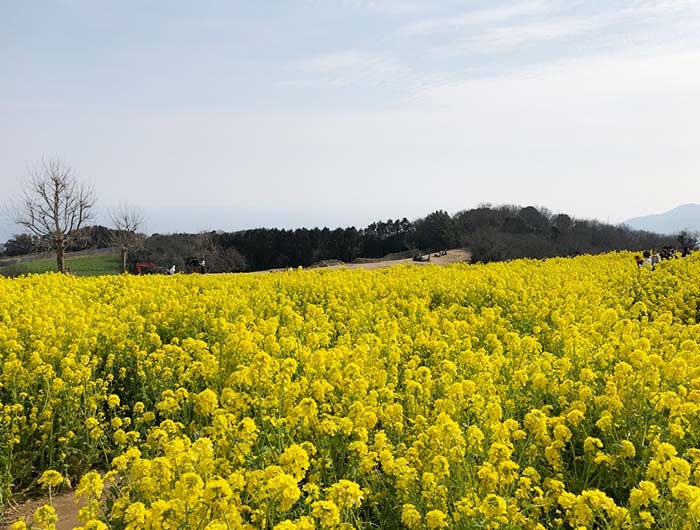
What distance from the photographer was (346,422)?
397 centimetres

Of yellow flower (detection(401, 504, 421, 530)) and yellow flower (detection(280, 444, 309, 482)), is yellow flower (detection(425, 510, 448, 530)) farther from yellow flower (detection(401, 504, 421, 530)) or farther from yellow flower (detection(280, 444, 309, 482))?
yellow flower (detection(280, 444, 309, 482))

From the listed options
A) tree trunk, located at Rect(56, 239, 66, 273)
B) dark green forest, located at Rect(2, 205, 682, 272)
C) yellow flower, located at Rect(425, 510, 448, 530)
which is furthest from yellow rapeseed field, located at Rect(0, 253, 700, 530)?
dark green forest, located at Rect(2, 205, 682, 272)

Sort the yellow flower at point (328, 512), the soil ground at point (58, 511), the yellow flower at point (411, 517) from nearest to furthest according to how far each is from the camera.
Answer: the yellow flower at point (328, 512) → the yellow flower at point (411, 517) → the soil ground at point (58, 511)

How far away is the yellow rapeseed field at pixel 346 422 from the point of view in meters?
3.07

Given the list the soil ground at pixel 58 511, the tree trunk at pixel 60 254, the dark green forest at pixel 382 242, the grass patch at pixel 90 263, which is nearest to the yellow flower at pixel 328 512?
the soil ground at pixel 58 511

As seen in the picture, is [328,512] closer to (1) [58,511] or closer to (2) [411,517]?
(2) [411,517]

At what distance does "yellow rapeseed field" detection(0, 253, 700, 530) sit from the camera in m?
3.07

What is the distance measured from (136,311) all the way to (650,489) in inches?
296

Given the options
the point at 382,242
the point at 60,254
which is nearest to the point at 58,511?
the point at 60,254

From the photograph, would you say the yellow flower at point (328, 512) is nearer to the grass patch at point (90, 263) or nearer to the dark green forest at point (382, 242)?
the dark green forest at point (382, 242)

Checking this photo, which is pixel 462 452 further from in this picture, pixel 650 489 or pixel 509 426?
pixel 650 489

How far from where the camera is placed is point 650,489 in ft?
9.79

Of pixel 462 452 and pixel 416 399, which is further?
pixel 416 399

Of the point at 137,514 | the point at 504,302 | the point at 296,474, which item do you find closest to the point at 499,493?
the point at 296,474
